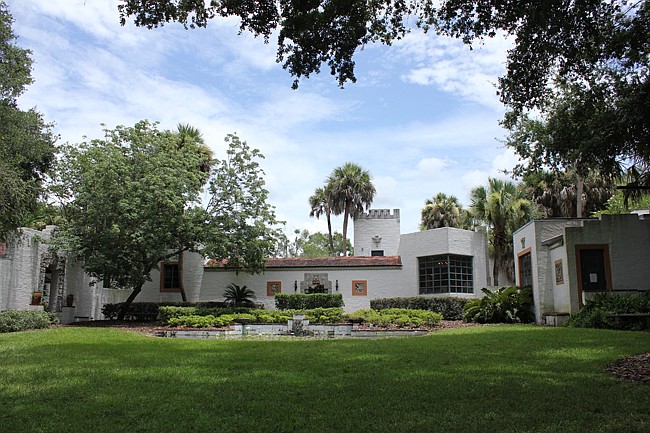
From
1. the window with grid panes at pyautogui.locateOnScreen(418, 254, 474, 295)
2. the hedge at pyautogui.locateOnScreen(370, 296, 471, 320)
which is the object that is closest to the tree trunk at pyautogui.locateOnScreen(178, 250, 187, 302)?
the hedge at pyautogui.locateOnScreen(370, 296, 471, 320)

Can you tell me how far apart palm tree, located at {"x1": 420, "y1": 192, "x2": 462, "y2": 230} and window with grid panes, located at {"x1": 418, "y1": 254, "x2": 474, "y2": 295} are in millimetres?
13970

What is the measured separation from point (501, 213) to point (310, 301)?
11186 mm

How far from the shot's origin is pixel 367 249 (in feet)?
123

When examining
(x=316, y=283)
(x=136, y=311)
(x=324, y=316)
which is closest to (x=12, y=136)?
(x=136, y=311)

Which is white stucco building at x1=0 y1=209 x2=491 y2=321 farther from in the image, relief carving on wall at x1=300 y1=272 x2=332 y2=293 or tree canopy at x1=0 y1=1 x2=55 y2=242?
tree canopy at x1=0 y1=1 x2=55 y2=242

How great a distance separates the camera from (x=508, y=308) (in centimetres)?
2086

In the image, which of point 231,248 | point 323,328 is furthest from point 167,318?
point 323,328

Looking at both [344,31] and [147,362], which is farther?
[147,362]

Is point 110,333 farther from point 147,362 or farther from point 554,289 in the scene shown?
point 554,289

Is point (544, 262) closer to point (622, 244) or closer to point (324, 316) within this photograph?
point (622, 244)

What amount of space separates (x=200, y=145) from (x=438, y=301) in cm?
1621

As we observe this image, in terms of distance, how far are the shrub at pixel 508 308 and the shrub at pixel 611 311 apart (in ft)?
11.2

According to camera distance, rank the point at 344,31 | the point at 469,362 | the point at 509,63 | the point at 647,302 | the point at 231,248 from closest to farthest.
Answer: the point at 344,31, the point at 469,362, the point at 509,63, the point at 647,302, the point at 231,248

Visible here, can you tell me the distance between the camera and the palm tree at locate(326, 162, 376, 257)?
41.7 meters
